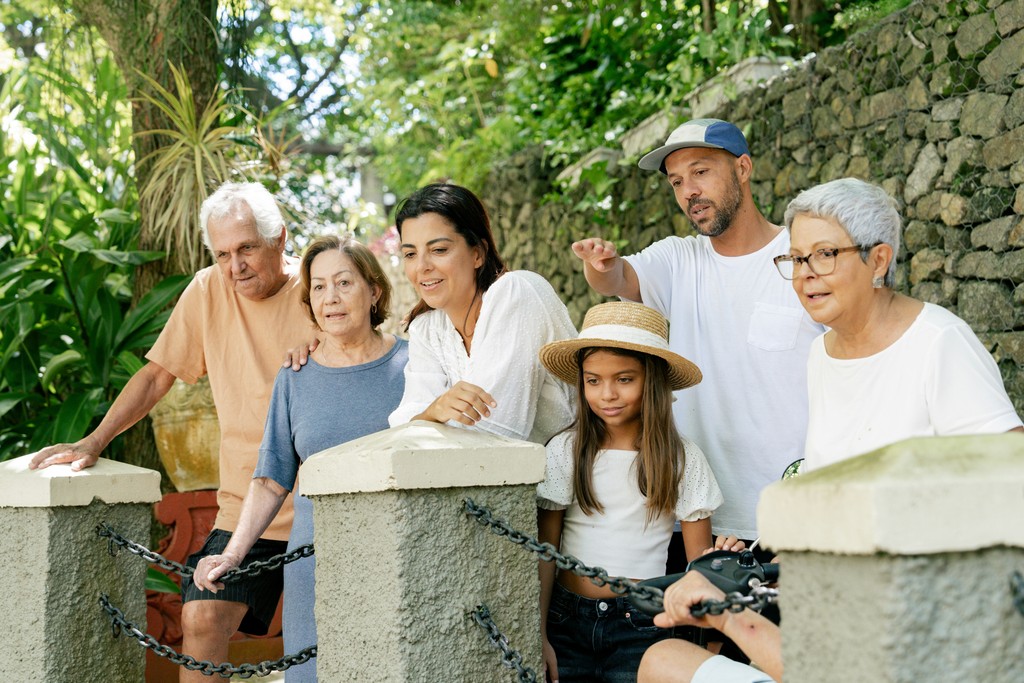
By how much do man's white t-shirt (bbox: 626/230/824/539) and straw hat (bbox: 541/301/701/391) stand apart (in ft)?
0.62

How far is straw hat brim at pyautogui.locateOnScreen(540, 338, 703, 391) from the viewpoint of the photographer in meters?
2.79

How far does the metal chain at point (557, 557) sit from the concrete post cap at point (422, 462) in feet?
0.23

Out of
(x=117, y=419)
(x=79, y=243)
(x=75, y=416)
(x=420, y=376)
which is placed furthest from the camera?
(x=79, y=243)

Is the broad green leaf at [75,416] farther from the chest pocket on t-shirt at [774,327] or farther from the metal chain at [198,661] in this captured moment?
the chest pocket on t-shirt at [774,327]

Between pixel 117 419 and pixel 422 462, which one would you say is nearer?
pixel 422 462

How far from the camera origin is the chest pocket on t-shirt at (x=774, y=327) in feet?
9.84

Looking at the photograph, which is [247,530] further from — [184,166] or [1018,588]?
[184,166]

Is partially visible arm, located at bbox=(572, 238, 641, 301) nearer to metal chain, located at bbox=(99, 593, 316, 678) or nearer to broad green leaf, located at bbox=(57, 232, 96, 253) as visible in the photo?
metal chain, located at bbox=(99, 593, 316, 678)

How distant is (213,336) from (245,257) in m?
0.32

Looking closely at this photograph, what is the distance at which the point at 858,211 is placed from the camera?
2404 mm

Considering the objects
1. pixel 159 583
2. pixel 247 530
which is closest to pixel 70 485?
pixel 247 530

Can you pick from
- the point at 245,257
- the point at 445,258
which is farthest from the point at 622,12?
the point at 445,258

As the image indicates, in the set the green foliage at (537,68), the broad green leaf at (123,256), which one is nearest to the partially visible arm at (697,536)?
the broad green leaf at (123,256)

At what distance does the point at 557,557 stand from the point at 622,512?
629mm
